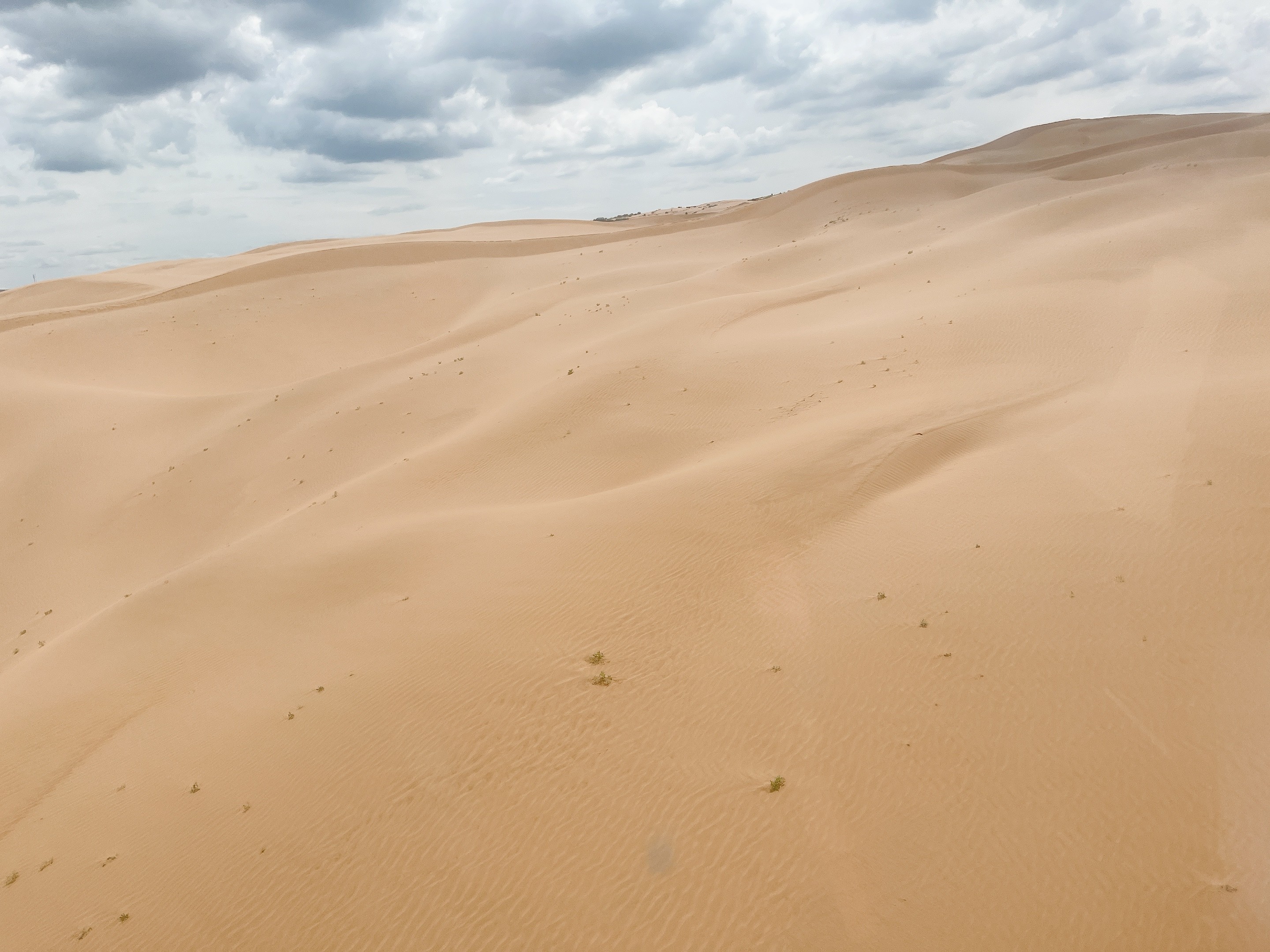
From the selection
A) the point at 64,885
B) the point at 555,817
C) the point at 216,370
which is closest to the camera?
the point at 555,817

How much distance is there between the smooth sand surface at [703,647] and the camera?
6297 mm

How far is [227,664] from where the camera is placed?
10.9 metres

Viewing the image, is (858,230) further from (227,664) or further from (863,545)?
(227,664)

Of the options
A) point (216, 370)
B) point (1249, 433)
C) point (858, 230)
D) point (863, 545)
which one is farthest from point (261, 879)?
point (858, 230)

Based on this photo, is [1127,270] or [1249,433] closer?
[1249,433]

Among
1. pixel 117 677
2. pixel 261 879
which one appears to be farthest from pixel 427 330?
pixel 261 879

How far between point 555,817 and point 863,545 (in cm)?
518

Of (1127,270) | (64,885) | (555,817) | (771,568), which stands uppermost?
(1127,270)

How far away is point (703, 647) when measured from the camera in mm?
8867

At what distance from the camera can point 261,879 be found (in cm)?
712

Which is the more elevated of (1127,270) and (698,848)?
(1127,270)

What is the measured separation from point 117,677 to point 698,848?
906cm

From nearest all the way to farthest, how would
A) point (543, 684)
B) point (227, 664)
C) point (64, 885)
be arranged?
point (64, 885) < point (543, 684) < point (227, 664)

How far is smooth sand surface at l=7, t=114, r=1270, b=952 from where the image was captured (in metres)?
6.30
